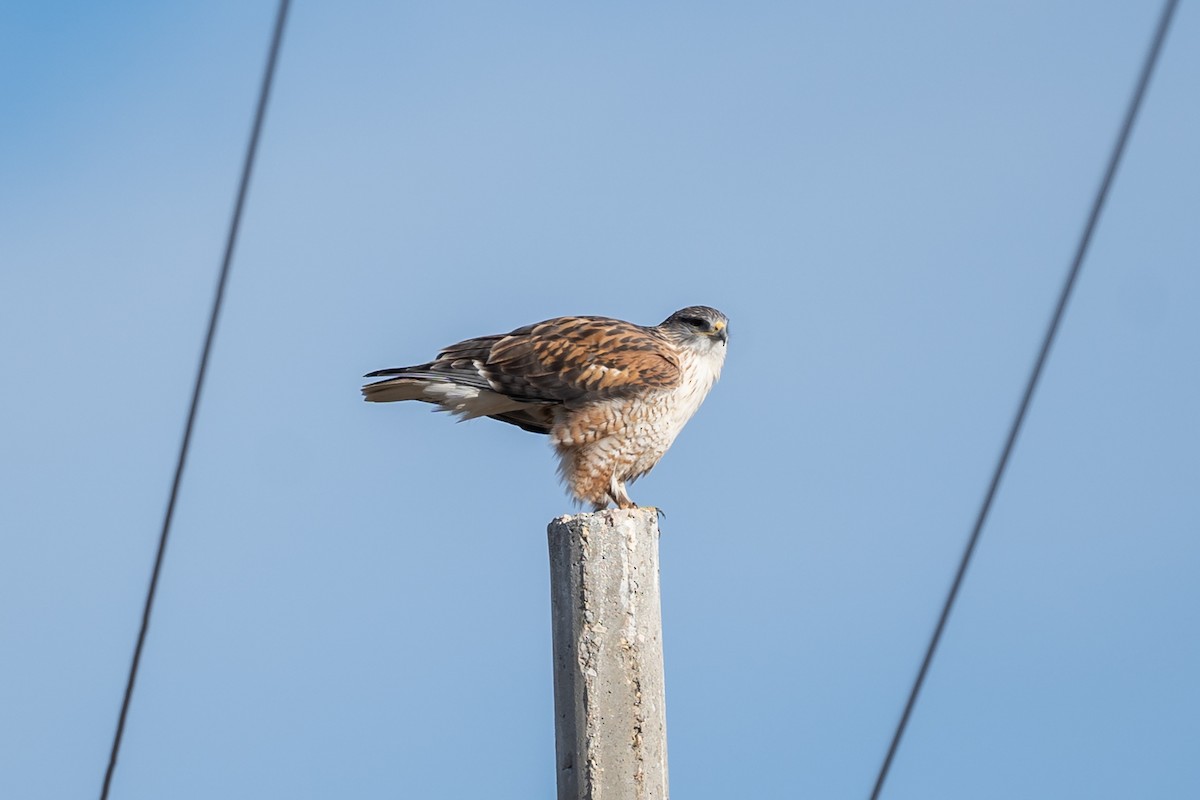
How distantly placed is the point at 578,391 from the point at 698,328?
880mm

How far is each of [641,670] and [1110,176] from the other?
236 cm

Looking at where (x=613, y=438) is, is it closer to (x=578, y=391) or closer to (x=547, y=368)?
(x=578, y=391)

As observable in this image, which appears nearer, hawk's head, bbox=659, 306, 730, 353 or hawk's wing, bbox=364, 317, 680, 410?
hawk's wing, bbox=364, 317, 680, 410

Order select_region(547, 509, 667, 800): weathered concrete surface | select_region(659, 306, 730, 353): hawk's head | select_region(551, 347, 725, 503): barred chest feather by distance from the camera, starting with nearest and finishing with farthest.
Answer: select_region(547, 509, 667, 800): weathered concrete surface, select_region(551, 347, 725, 503): barred chest feather, select_region(659, 306, 730, 353): hawk's head

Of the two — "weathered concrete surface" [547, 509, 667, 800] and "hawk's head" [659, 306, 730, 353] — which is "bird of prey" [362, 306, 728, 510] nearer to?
"hawk's head" [659, 306, 730, 353]

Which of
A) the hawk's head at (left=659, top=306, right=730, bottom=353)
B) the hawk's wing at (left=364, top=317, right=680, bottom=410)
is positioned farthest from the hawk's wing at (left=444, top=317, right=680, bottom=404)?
the hawk's head at (left=659, top=306, right=730, bottom=353)

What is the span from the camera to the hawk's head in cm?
666

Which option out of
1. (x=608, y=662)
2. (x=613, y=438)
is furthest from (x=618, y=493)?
(x=608, y=662)

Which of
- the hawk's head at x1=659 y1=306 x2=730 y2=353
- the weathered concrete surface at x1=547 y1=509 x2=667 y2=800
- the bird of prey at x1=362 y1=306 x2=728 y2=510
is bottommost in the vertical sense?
the weathered concrete surface at x1=547 y1=509 x2=667 y2=800

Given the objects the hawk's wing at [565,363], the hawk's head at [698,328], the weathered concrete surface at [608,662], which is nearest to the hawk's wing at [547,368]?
the hawk's wing at [565,363]

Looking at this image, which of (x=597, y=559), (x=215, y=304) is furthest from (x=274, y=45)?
(x=597, y=559)

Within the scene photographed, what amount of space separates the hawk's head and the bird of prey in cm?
28

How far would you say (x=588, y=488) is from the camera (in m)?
6.13

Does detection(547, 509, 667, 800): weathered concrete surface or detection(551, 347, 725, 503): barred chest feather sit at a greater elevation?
detection(551, 347, 725, 503): barred chest feather
